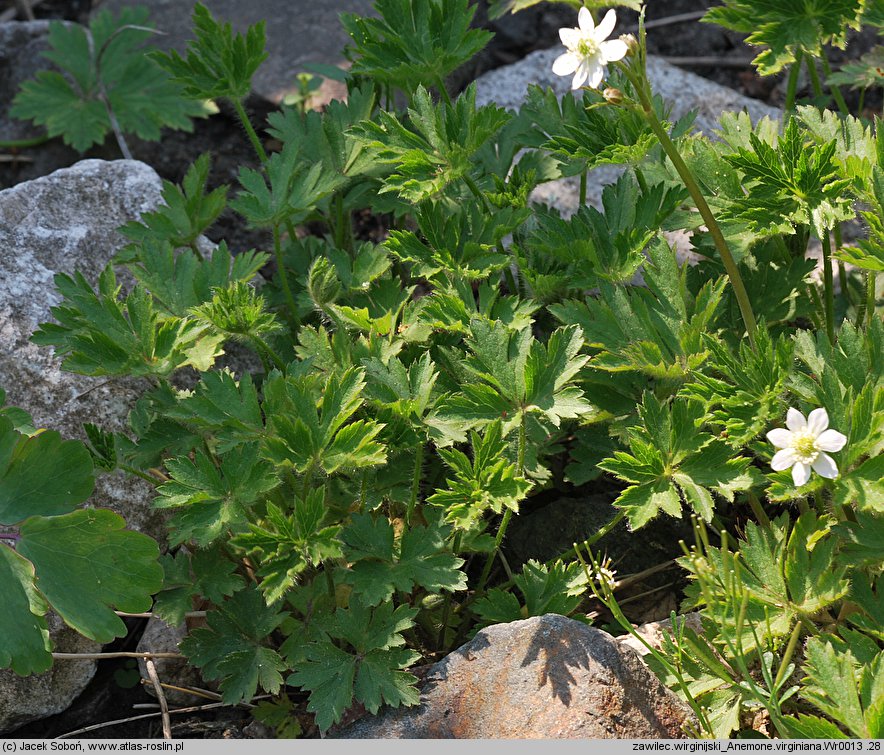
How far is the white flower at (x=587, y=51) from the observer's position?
2.50m

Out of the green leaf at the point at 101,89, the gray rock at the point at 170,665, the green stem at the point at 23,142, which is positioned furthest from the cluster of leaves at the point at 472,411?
the green stem at the point at 23,142

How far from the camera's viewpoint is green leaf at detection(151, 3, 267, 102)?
3502 mm

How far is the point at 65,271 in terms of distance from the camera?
3.55 meters

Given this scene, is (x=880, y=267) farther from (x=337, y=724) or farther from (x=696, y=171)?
(x=337, y=724)

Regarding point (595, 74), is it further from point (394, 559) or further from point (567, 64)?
point (394, 559)

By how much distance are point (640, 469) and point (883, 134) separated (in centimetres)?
126

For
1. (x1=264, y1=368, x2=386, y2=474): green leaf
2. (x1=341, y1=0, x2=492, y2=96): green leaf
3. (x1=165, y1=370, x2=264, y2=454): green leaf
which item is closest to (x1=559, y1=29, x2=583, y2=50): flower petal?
(x1=341, y1=0, x2=492, y2=96): green leaf

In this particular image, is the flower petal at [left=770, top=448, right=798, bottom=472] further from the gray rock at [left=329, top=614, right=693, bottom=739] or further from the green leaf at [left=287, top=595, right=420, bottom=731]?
the green leaf at [left=287, top=595, right=420, bottom=731]

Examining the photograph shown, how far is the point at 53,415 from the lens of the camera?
3.27 metres

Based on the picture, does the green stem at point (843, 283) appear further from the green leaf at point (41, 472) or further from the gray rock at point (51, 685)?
the gray rock at point (51, 685)

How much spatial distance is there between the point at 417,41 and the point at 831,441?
1.93m

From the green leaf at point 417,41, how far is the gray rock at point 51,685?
6.99ft

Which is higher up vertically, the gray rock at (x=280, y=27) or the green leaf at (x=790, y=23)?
the green leaf at (x=790, y=23)

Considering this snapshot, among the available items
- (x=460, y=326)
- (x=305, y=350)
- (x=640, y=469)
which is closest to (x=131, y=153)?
(x=305, y=350)
